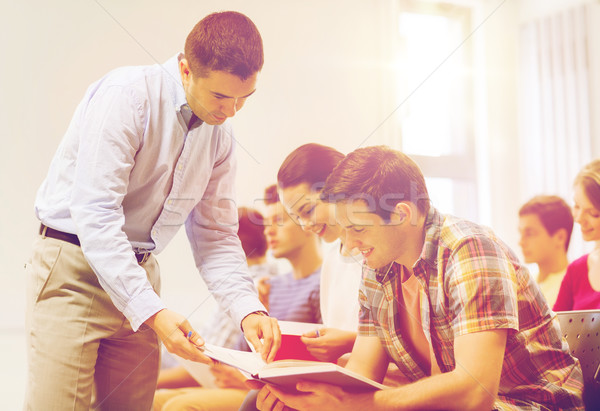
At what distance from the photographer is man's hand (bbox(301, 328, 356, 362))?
117 cm

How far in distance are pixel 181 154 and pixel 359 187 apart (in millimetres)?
332

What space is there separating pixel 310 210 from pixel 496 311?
67 centimetres

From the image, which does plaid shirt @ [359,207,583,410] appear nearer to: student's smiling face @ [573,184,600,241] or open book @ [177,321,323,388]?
open book @ [177,321,323,388]

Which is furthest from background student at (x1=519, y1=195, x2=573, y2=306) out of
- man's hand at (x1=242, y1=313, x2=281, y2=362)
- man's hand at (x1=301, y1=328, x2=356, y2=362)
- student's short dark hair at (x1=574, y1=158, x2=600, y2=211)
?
man's hand at (x1=242, y1=313, x2=281, y2=362)

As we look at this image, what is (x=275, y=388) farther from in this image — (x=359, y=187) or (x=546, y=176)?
(x=546, y=176)

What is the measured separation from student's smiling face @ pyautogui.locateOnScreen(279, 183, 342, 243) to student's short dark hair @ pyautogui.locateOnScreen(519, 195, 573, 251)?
0.96 metres

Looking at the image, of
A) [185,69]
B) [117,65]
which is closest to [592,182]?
[185,69]

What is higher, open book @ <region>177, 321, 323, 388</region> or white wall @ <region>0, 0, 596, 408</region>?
white wall @ <region>0, 0, 596, 408</region>

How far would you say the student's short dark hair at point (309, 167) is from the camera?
1.44 meters

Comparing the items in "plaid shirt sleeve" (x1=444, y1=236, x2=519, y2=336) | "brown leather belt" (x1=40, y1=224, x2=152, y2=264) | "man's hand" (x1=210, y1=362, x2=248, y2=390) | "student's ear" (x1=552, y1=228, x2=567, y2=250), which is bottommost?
"man's hand" (x1=210, y1=362, x2=248, y2=390)

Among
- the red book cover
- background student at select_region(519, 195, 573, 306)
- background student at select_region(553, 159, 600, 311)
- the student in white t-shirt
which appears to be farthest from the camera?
background student at select_region(519, 195, 573, 306)

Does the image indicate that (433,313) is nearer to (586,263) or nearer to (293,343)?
(293,343)

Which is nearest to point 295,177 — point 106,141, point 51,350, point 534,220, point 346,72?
point 106,141

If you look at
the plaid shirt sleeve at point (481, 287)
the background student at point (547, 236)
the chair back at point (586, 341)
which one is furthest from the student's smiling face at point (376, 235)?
the background student at point (547, 236)
